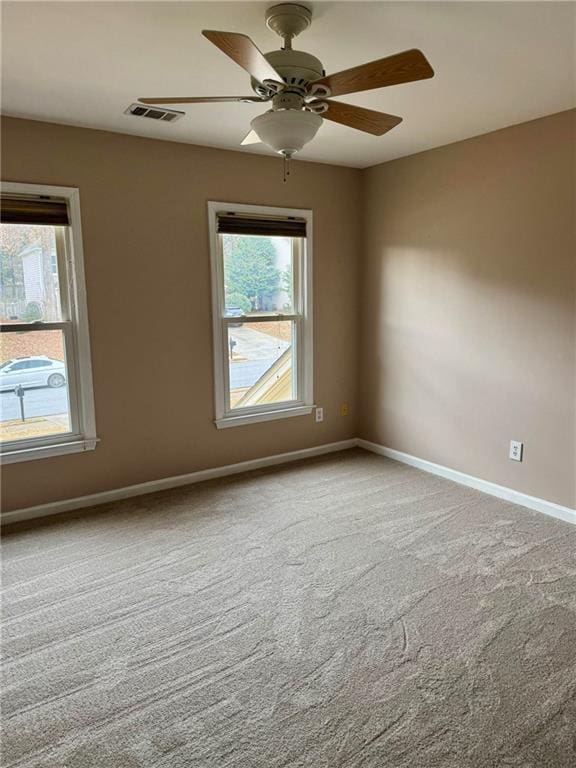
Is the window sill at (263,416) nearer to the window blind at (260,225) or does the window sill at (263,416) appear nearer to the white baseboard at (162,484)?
the white baseboard at (162,484)

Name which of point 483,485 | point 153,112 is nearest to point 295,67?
point 153,112

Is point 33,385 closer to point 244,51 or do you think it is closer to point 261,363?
point 261,363

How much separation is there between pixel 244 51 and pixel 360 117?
0.70 metres

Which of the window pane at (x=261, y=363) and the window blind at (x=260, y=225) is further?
the window pane at (x=261, y=363)

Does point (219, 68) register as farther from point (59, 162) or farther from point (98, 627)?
point (98, 627)

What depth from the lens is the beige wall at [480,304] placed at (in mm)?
3162

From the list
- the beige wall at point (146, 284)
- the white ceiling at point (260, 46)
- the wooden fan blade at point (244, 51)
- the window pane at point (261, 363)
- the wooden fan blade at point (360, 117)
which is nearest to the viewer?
the wooden fan blade at point (244, 51)

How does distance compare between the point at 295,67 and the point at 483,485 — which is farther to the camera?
the point at 483,485

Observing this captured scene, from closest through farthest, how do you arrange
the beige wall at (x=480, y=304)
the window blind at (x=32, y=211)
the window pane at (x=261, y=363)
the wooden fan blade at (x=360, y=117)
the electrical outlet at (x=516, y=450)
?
1. the wooden fan blade at (x=360, y=117)
2. the window blind at (x=32, y=211)
3. the beige wall at (x=480, y=304)
4. the electrical outlet at (x=516, y=450)
5. the window pane at (x=261, y=363)

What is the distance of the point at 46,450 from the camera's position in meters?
3.35

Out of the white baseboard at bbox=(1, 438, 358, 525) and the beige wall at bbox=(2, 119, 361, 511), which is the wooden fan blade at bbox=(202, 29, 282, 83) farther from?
the white baseboard at bbox=(1, 438, 358, 525)

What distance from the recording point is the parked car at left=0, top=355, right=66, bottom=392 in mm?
3229

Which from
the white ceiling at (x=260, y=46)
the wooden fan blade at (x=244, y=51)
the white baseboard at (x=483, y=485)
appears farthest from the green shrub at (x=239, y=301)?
the wooden fan blade at (x=244, y=51)

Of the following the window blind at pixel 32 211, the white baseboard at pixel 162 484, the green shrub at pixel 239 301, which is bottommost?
the white baseboard at pixel 162 484
